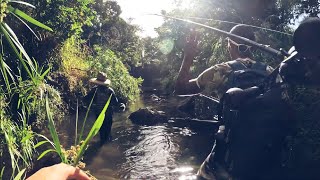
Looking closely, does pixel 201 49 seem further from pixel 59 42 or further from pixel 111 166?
pixel 111 166

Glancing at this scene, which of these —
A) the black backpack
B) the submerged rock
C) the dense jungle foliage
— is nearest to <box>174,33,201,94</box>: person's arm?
the dense jungle foliage

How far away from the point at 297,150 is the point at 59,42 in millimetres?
8230

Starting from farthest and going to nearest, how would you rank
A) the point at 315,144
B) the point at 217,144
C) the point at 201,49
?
the point at 201,49 → the point at 217,144 → the point at 315,144

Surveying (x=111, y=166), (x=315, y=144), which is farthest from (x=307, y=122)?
(x=111, y=166)

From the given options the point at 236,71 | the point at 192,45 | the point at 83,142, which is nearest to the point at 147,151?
the point at 236,71

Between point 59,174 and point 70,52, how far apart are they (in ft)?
32.1

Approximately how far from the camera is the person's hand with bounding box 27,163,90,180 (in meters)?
2.18

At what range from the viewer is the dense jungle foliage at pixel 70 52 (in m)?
5.33

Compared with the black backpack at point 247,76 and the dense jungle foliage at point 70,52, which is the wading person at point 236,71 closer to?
the black backpack at point 247,76

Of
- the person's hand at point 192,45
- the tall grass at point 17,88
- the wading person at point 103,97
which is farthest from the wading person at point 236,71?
the person's hand at point 192,45

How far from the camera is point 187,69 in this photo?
519 inches

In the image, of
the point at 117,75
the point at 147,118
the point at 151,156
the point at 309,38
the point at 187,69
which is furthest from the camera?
the point at 117,75

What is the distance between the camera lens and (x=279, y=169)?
13.9 feet

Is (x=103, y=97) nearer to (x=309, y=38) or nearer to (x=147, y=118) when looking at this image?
(x=147, y=118)
